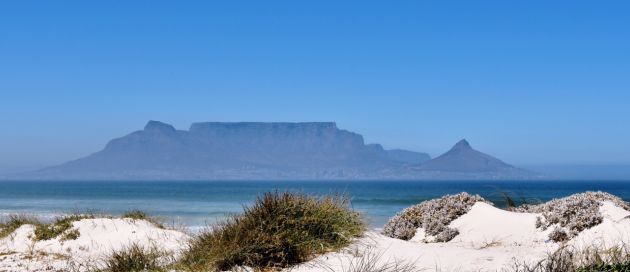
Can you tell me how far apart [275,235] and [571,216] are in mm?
6639

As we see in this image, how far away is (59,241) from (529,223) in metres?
10.1

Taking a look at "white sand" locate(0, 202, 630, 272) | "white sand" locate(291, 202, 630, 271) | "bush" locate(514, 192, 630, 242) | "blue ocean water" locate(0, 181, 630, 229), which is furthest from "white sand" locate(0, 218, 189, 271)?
"bush" locate(514, 192, 630, 242)

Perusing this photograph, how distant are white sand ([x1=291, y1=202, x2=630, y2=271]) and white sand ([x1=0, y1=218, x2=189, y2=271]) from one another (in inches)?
142

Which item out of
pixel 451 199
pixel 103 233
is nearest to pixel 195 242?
pixel 103 233

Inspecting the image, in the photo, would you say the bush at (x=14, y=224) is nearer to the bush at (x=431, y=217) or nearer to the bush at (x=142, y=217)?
the bush at (x=142, y=217)

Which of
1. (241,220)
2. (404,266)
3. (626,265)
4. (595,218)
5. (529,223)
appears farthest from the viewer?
(529,223)

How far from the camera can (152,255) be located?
1130 centimetres

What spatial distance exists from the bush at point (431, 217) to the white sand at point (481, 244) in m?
0.19

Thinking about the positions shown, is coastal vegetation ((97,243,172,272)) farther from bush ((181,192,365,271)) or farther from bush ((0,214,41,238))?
bush ((0,214,41,238))

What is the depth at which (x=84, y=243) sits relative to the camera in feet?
53.3

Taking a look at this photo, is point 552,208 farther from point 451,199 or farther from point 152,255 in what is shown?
point 152,255

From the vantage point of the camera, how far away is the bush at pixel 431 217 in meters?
17.2

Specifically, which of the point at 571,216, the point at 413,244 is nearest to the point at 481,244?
the point at 571,216

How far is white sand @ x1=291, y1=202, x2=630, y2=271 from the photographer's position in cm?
1123
